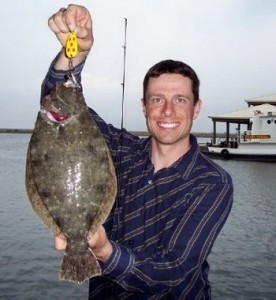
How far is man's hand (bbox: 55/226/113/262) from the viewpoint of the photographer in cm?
264

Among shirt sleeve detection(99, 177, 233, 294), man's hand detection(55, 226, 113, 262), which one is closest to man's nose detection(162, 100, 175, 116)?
shirt sleeve detection(99, 177, 233, 294)

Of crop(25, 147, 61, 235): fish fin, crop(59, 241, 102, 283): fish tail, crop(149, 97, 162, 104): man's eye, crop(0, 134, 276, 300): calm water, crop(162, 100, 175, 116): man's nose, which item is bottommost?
crop(0, 134, 276, 300): calm water

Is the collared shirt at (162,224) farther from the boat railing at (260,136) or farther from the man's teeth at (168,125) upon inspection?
the boat railing at (260,136)

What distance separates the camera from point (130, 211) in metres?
3.42

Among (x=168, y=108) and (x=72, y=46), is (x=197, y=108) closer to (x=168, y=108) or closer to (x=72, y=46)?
(x=168, y=108)

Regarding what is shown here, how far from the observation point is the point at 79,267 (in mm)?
2691

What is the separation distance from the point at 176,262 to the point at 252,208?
1380 centimetres

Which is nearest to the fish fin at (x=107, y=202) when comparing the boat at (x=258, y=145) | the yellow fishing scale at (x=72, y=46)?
the yellow fishing scale at (x=72, y=46)

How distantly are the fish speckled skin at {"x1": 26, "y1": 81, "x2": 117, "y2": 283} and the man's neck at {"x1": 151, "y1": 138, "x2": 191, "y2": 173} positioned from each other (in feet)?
3.03

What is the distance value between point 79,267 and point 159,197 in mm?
951

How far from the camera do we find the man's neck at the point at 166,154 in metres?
3.64

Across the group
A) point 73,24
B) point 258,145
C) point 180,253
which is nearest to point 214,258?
point 180,253

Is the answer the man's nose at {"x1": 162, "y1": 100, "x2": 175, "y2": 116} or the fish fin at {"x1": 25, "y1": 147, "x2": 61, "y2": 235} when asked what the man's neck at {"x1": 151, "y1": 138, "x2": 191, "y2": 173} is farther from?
the fish fin at {"x1": 25, "y1": 147, "x2": 61, "y2": 235}

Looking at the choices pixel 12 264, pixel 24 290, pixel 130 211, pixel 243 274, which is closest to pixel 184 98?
pixel 130 211
